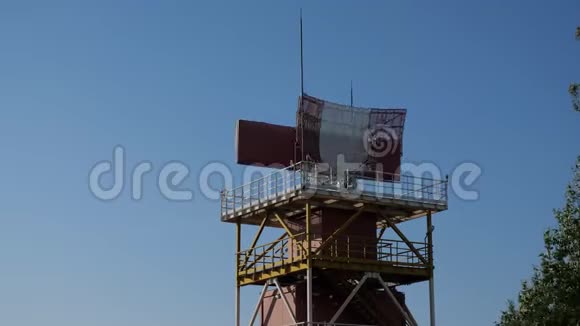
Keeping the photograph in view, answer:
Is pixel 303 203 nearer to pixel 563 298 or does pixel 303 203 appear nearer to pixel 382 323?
pixel 382 323

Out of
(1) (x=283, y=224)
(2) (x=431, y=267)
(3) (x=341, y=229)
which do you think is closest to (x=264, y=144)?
(1) (x=283, y=224)

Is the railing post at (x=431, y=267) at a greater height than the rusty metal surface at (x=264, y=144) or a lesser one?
lesser

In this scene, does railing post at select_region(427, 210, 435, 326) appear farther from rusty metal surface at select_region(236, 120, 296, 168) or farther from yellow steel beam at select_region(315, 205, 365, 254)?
rusty metal surface at select_region(236, 120, 296, 168)

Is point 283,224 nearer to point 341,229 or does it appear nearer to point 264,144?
point 341,229

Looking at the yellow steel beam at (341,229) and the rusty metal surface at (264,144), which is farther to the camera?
the rusty metal surface at (264,144)

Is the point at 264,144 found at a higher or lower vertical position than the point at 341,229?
A: higher

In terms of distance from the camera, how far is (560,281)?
74062 millimetres

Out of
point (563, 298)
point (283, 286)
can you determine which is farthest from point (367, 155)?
point (563, 298)

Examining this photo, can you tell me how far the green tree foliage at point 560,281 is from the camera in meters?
71.9

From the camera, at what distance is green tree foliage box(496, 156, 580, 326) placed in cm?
7194

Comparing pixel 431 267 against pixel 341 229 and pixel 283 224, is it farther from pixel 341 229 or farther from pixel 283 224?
pixel 283 224

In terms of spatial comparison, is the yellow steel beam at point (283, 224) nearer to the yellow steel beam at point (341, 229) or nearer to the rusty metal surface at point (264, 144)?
the yellow steel beam at point (341, 229)

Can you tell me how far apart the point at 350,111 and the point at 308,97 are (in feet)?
10.9

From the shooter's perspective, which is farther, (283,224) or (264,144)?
(264,144)
